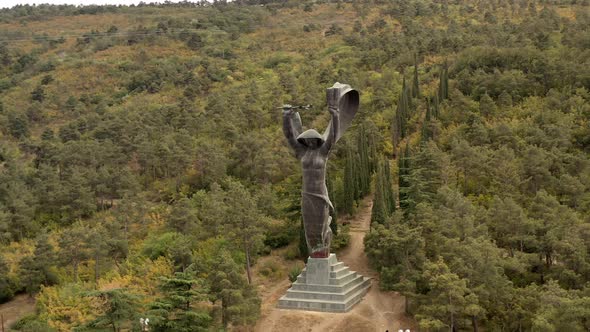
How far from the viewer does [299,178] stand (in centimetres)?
3484

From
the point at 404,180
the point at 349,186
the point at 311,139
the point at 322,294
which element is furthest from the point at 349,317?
the point at 349,186

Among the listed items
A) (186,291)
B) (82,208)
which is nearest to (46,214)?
(82,208)

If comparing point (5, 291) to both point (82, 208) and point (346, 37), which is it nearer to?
point (82, 208)

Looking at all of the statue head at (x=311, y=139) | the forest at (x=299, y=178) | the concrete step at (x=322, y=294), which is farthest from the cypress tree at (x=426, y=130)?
the concrete step at (x=322, y=294)

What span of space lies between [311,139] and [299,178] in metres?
9.43

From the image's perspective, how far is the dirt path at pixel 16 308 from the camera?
3131 centimetres

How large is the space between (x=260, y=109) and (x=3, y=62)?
2039 inches

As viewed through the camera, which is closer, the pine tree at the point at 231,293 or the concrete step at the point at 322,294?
the pine tree at the point at 231,293

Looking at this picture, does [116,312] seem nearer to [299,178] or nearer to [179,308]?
[179,308]

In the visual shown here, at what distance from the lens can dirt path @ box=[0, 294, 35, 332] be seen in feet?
103

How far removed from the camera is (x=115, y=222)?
3412 cm

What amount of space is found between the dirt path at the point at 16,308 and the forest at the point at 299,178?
1.70ft

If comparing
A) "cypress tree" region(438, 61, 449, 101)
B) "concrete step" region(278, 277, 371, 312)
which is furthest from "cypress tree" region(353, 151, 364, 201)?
"cypress tree" region(438, 61, 449, 101)

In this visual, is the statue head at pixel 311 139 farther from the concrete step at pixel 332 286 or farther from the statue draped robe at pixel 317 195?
the concrete step at pixel 332 286
